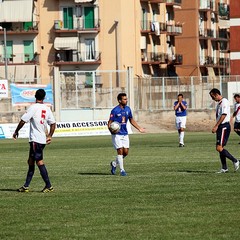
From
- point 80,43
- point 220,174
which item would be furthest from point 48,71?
point 220,174

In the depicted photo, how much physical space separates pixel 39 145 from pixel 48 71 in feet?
241

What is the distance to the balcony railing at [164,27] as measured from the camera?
98.9 meters

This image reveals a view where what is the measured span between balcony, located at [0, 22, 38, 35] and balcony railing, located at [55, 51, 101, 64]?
3.10 meters

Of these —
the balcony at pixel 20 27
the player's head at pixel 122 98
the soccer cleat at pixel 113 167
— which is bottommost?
the soccer cleat at pixel 113 167

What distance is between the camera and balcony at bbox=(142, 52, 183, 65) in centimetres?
9797

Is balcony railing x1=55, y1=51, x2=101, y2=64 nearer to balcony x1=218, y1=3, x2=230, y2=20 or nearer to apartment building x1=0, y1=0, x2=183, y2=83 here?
apartment building x1=0, y1=0, x2=183, y2=83

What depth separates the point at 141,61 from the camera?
96562 millimetres

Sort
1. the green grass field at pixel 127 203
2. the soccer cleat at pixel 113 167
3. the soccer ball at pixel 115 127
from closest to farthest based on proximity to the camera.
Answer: the green grass field at pixel 127 203
the soccer ball at pixel 115 127
the soccer cleat at pixel 113 167

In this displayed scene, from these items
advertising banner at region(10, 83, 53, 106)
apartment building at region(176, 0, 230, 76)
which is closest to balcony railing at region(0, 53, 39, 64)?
apartment building at region(176, 0, 230, 76)

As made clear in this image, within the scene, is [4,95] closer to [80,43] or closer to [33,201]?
[80,43]

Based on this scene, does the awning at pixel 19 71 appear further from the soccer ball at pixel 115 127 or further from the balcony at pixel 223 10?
the soccer ball at pixel 115 127

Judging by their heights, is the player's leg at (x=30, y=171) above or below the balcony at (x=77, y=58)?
above

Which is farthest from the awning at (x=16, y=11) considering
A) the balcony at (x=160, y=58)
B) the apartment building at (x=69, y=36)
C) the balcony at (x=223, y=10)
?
the balcony at (x=223, y=10)

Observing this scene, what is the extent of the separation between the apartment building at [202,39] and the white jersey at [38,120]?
9059 centimetres
